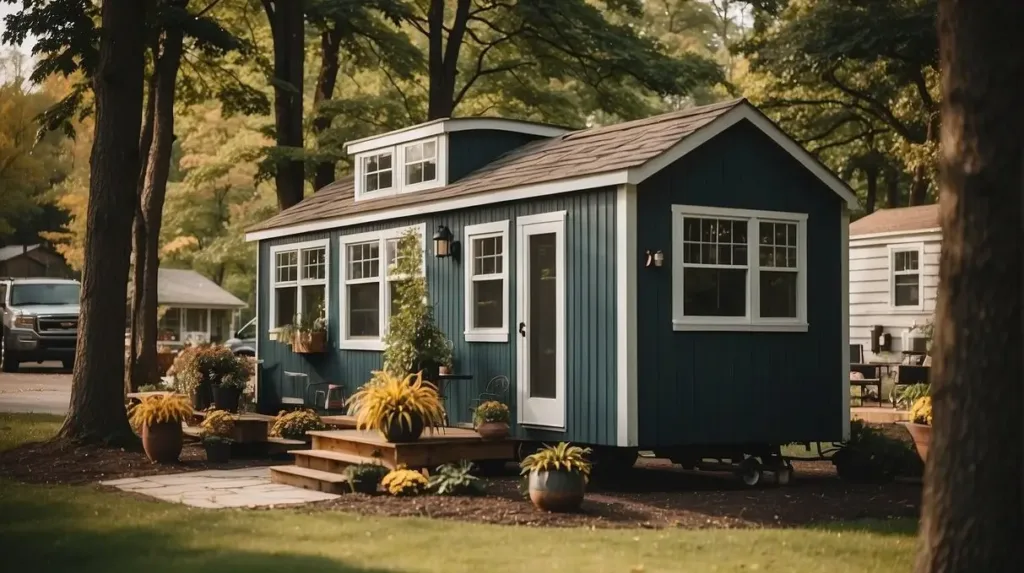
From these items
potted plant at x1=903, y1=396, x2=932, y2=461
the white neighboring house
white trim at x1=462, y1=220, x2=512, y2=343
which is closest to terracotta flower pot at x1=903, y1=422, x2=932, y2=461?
potted plant at x1=903, y1=396, x2=932, y2=461

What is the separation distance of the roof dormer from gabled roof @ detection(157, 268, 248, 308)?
102ft

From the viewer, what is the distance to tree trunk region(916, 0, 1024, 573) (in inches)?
276

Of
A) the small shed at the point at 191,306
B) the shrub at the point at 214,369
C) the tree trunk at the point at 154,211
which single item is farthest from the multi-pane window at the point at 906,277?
the small shed at the point at 191,306

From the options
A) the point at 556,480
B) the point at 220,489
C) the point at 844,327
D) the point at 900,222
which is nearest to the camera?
the point at 556,480

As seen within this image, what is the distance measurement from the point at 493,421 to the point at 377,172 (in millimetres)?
5482

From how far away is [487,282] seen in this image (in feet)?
49.2

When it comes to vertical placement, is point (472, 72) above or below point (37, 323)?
above

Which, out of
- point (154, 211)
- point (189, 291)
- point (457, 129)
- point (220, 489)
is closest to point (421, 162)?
point (457, 129)

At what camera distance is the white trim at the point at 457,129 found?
16.6 metres

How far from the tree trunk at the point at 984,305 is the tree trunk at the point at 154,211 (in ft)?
58.2

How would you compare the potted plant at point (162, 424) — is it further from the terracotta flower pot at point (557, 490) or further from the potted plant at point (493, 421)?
the terracotta flower pot at point (557, 490)

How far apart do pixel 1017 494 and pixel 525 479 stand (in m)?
5.76

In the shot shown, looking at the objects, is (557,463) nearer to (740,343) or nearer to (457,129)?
(740,343)

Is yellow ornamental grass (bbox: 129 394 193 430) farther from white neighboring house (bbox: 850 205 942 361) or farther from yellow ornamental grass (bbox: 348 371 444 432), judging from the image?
white neighboring house (bbox: 850 205 942 361)
